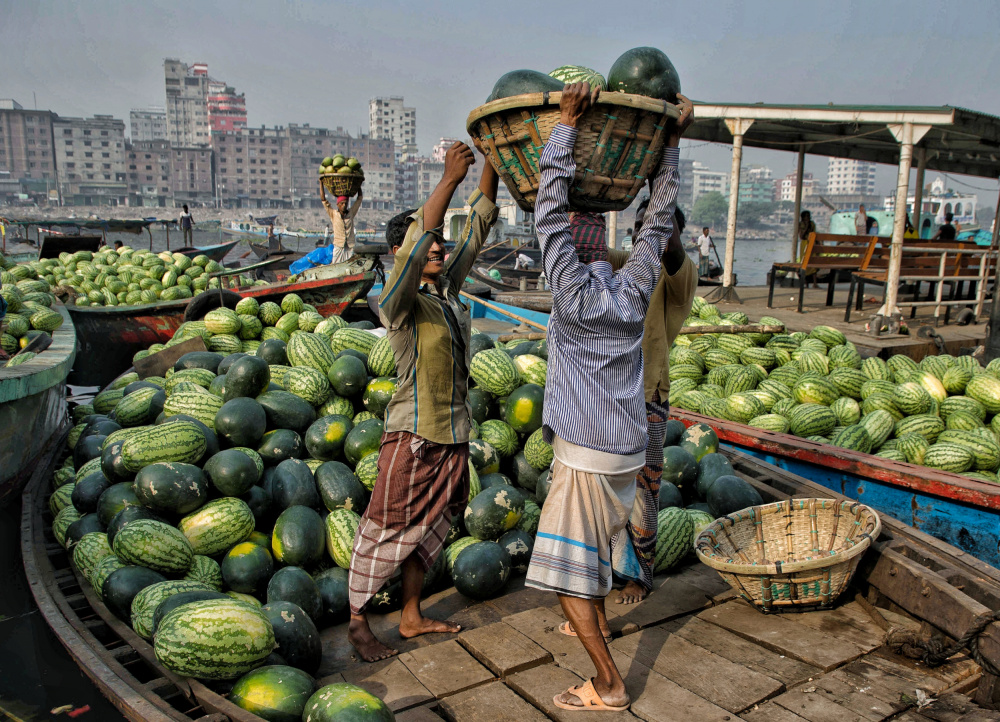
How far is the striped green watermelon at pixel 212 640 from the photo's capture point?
2549 millimetres

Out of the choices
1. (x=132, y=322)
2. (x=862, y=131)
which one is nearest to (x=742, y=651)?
(x=132, y=322)

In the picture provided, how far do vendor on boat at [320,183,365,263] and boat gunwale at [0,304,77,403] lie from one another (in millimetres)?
4144

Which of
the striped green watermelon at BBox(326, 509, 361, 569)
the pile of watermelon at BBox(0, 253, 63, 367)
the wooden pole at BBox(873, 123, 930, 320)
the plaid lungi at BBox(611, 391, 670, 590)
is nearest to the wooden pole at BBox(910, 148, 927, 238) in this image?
the wooden pole at BBox(873, 123, 930, 320)

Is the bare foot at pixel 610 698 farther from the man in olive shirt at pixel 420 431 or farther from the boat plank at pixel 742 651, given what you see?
the man in olive shirt at pixel 420 431

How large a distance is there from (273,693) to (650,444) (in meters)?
1.94

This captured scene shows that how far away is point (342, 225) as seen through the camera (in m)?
10.3

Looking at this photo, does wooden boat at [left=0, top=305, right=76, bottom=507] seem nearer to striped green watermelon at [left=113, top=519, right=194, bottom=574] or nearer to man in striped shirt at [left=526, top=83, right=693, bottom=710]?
striped green watermelon at [left=113, top=519, right=194, bottom=574]

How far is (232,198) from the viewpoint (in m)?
138

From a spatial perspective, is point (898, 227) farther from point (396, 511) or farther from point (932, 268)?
point (396, 511)

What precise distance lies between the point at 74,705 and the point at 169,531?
107 cm

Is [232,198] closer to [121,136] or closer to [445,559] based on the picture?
[121,136]

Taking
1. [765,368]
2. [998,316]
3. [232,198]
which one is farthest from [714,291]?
[232,198]

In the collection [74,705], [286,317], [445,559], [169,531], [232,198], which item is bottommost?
[74,705]

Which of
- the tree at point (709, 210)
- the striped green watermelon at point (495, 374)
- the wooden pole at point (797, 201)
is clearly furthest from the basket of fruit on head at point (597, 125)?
the tree at point (709, 210)
